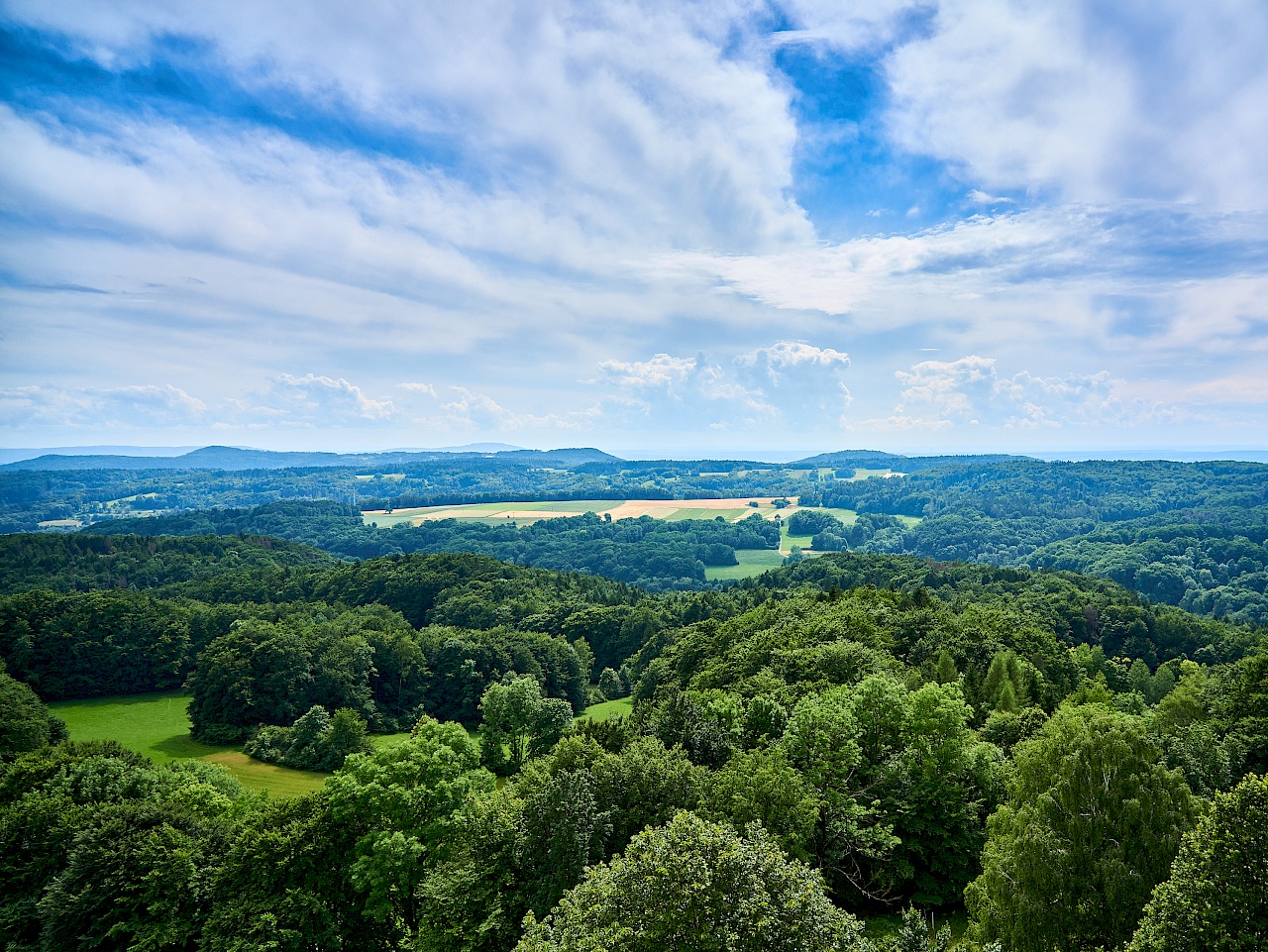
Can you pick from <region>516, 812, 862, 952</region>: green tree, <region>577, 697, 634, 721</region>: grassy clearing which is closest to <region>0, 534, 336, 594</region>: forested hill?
<region>577, 697, 634, 721</region>: grassy clearing

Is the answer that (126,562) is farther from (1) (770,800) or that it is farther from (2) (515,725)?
(1) (770,800)

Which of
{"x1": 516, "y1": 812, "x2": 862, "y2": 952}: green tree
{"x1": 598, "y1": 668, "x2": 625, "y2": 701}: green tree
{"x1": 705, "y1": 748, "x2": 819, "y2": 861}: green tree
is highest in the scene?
{"x1": 516, "y1": 812, "x2": 862, "y2": 952}: green tree

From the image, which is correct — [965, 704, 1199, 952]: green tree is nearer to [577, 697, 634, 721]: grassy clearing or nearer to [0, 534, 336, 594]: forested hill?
[577, 697, 634, 721]: grassy clearing

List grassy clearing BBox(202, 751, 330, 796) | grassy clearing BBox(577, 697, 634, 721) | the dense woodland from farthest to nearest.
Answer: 1. grassy clearing BBox(577, 697, 634, 721)
2. grassy clearing BBox(202, 751, 330, 796)
3. the dense woodland

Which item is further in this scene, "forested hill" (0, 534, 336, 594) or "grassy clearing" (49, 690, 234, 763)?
"forested hill" (0, 534, 336, 594)

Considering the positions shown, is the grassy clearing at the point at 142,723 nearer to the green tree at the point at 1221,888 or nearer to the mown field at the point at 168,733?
the mown field at the point at 168,733

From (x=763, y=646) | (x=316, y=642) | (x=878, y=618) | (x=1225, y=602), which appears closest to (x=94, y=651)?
(x=316, y=642)
